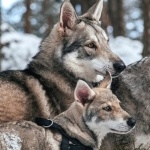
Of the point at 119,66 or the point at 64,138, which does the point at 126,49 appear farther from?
the point at 64,138

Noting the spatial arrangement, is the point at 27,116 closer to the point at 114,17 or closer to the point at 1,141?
the point at 1,141

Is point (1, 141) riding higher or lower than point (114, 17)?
higher

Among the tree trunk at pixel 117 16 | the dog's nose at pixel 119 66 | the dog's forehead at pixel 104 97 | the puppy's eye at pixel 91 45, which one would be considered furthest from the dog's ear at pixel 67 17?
the tree trunk at pixel 117 16

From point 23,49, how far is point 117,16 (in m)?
5.91

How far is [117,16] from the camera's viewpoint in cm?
2255

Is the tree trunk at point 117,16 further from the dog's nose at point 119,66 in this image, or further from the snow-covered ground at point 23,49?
the dog's nose at point 119,66

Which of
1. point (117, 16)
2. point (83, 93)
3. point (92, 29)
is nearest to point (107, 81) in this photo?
point (83, 93)

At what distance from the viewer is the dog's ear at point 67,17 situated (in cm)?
727

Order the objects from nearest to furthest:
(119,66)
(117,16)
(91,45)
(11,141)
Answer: (11,141) < (119,66) < (91,45) < (117,16)

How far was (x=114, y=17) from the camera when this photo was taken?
23484 mm

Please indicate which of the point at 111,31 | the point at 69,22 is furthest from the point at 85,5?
the point at 69,22

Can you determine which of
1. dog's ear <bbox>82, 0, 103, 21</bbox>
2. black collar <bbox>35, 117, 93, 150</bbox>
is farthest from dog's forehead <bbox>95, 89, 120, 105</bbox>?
dog's ear <bbox>82, 0, 103, 21</bbox>

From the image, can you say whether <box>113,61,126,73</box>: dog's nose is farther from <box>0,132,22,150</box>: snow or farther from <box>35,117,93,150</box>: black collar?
<box>0,132,22,150</box>: snow

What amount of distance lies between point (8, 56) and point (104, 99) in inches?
467
